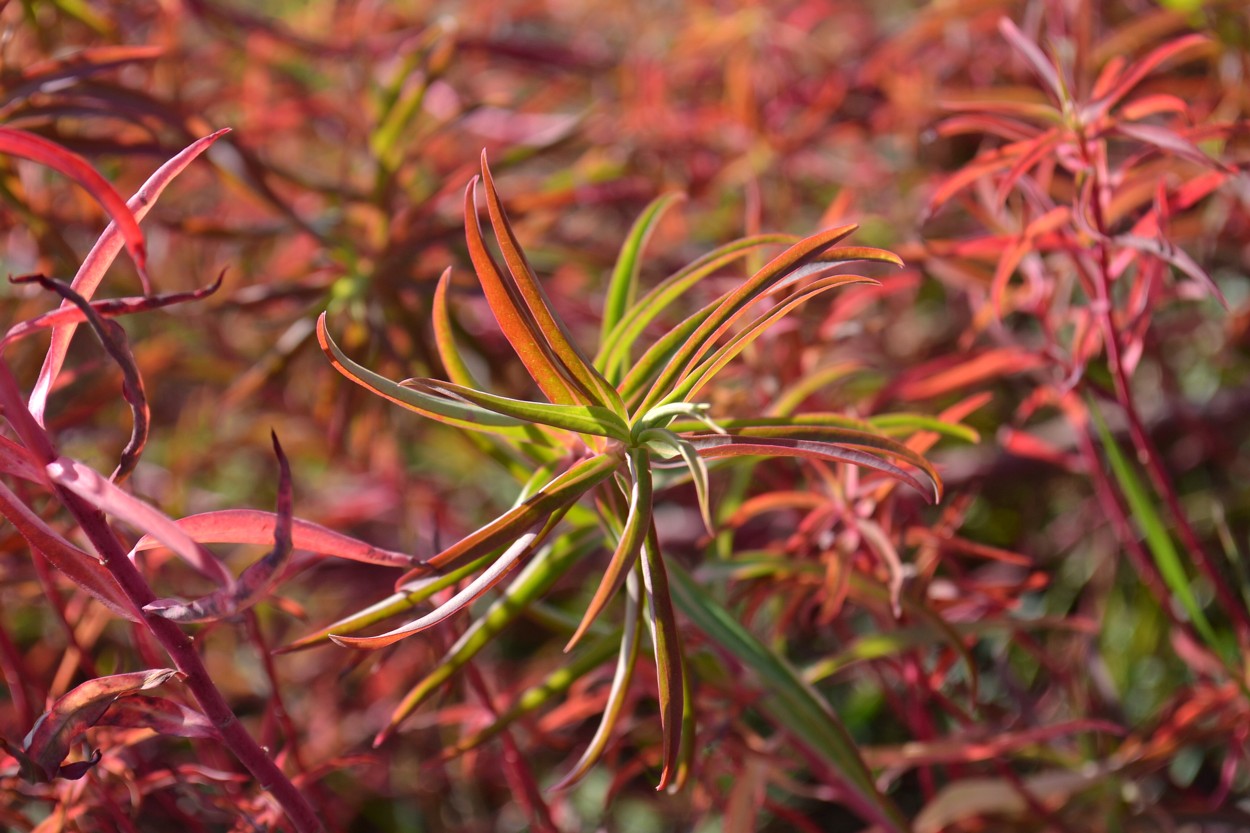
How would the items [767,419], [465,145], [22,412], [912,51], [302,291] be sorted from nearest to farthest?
[22,412]
[767,419]
[302,291]
[912,51]
[465,145]

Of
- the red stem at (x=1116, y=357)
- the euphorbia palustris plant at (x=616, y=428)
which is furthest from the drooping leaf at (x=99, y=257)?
the red stem at (x=1116, y=357)

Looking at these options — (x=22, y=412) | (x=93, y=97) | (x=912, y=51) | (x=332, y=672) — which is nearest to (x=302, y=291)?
(x=93, y=97)

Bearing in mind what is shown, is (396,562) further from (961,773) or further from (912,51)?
(912,51)

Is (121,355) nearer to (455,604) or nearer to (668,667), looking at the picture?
(455,604)

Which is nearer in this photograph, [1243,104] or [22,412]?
[22,412]

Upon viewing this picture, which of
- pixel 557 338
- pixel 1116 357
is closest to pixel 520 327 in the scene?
pixel 557 338

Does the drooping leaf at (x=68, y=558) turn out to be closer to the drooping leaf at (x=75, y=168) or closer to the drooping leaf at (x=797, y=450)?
the drooping leaf at (x=75, y=168)
